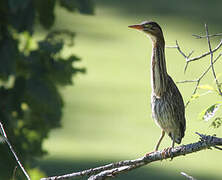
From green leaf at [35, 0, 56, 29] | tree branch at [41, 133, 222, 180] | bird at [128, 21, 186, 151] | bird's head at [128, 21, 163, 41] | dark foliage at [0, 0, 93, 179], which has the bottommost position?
tree branch at [41, 133, 222, 180]

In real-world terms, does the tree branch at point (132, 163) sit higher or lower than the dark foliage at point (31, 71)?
lower

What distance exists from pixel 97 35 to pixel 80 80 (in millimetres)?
1553

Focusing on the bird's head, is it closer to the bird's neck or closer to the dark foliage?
the bird's neck

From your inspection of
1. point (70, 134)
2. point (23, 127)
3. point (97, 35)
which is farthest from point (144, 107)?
point (23, 127)

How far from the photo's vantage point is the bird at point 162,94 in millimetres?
3428

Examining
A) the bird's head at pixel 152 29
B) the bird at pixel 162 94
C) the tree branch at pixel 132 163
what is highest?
the bird's head at pixel 152 29

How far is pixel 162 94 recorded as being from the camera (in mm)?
3623

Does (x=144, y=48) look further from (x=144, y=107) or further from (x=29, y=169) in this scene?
(x=29, y=169)

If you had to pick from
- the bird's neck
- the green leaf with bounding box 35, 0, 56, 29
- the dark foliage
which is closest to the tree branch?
the bird's neck

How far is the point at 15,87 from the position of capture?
195 inches

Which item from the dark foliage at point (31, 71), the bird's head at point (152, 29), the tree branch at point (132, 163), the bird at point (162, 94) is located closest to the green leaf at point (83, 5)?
the dark foliage at point (31, 71)

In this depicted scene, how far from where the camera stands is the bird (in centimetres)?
343

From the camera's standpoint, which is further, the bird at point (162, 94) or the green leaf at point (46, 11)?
the green leaf at point (46, 11)

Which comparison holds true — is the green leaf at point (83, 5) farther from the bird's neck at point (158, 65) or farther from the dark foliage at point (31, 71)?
the bird's neck at point (158, 65)
